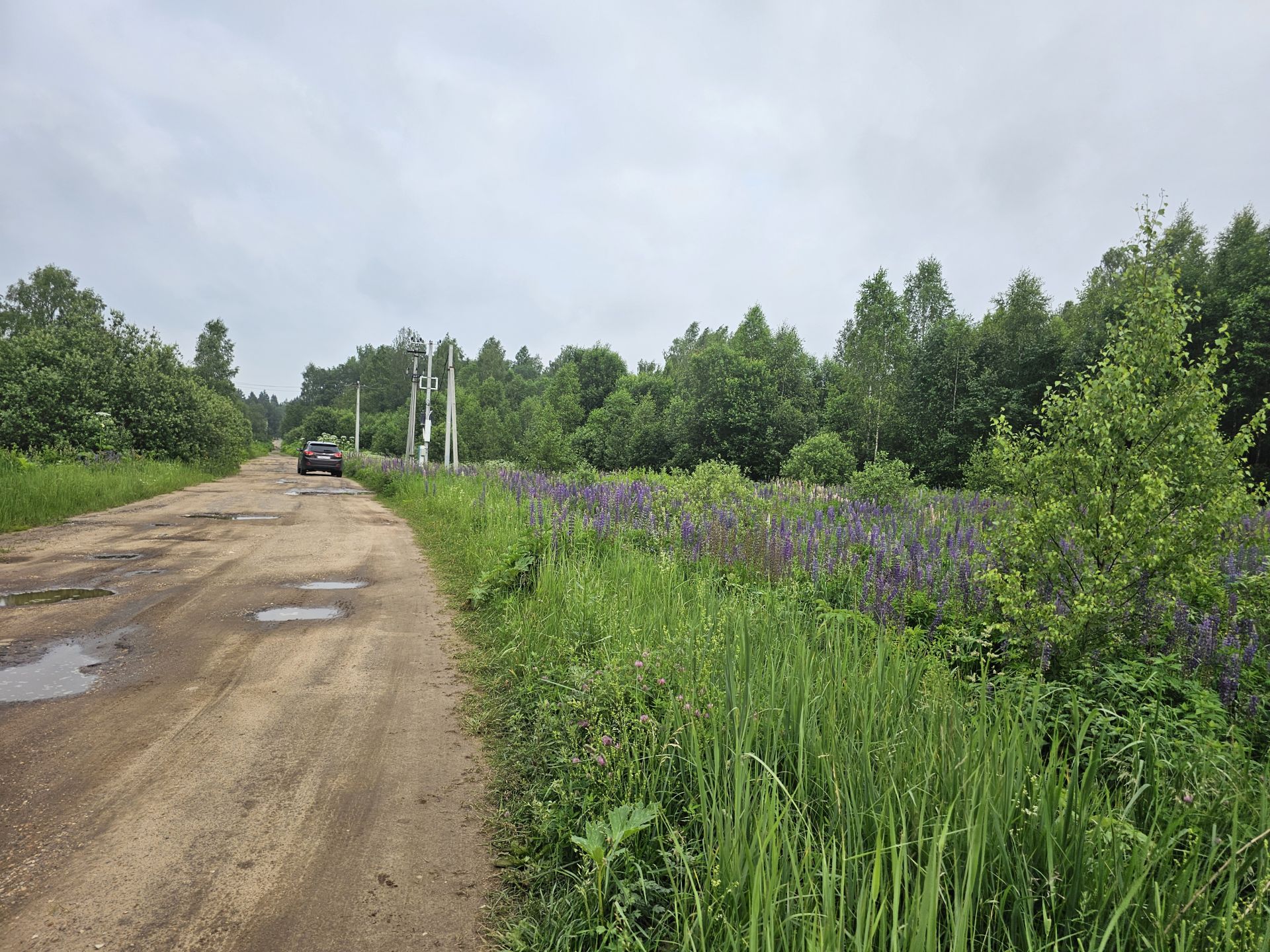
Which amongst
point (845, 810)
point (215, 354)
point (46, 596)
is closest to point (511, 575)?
point (46, 596)

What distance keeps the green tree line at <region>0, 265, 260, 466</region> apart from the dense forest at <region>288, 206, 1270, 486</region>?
31.7 feet

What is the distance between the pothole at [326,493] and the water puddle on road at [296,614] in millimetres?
14123

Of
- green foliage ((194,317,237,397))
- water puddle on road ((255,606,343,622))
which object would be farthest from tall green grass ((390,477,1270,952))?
green foliage ((194,317,237,397))

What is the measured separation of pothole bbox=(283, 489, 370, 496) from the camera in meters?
19.4

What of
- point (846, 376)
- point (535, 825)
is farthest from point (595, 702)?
point (846, 376)

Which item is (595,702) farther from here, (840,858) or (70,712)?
(70,712)

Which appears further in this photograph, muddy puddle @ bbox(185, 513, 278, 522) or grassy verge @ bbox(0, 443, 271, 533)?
muddy puddle @ bbox(185, 513, 278, 522)

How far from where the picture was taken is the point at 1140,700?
3287 millimetres

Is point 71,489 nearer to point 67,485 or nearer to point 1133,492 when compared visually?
point 67,485

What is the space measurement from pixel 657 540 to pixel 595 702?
413 cm

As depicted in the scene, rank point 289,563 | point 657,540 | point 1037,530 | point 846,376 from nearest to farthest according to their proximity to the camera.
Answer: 1. point 1037,530
2. point 657,540
3. point 289,563
4. point 846,376

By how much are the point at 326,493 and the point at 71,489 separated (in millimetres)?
8363

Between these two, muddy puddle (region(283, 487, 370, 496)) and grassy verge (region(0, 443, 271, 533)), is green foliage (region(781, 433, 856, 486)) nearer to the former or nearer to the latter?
A: muddy puddle (region(283, 487, 370, 496))

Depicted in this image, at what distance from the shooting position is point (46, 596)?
614 cm
